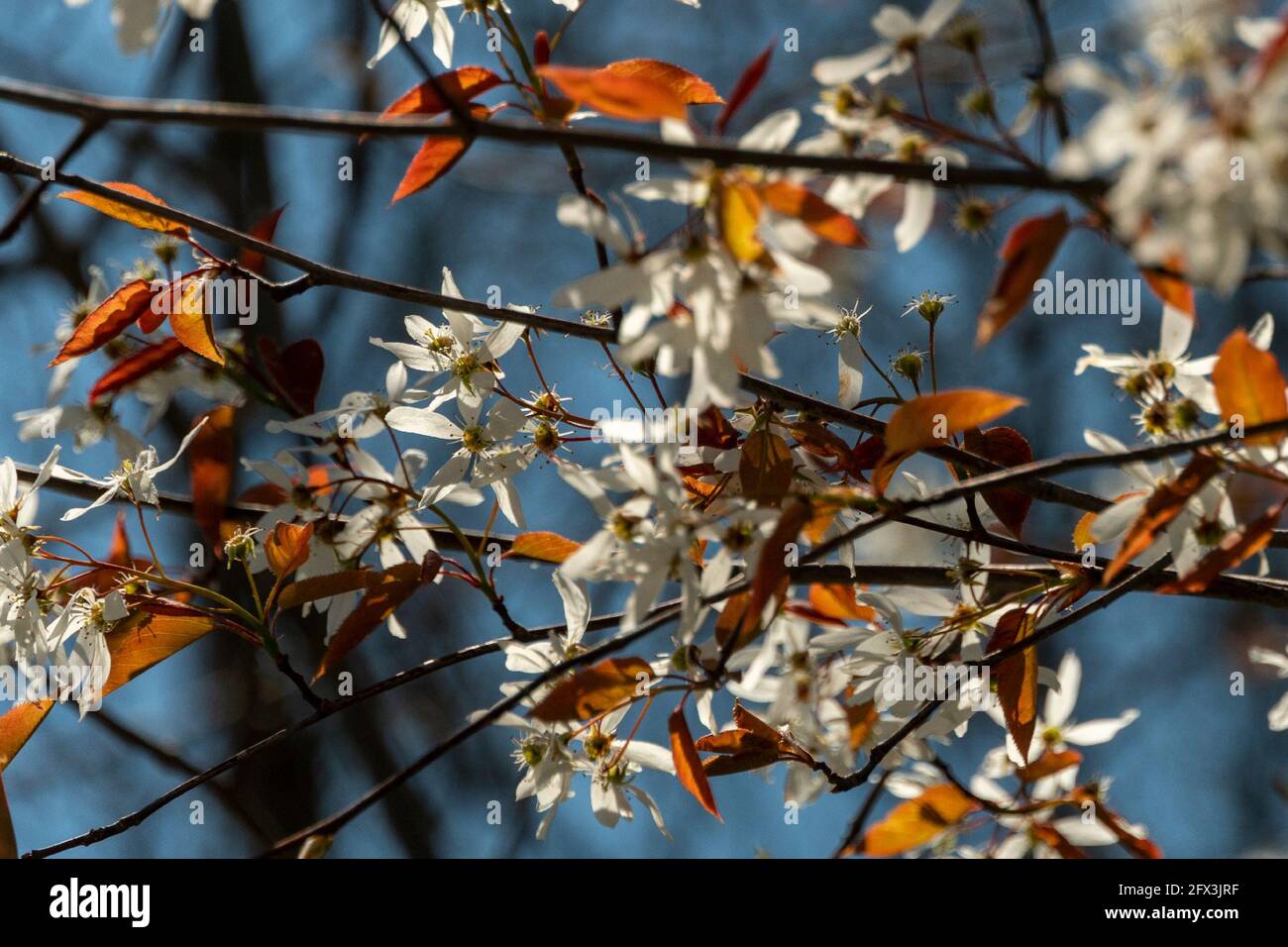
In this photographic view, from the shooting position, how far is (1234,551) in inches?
31.0

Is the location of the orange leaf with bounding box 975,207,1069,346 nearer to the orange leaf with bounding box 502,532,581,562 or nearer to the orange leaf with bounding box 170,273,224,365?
the orange leaf with bounding box 502,532,581,562

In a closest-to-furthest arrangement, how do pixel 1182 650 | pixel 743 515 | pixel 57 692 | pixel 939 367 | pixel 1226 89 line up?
pixel 1226 89, pixel 743 515, pixel 57 692, pixel 939 367, pixel 1182 650

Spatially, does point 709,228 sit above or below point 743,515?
above

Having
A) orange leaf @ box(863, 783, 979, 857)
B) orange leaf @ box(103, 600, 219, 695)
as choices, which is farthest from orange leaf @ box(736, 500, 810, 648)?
Answer: orange leaf @ box(103, 600, 219, 695)

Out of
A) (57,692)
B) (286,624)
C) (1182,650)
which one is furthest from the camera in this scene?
(1182,650)

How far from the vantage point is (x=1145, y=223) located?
22.3 inches

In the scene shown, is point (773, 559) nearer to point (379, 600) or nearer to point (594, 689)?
point (594, 689)

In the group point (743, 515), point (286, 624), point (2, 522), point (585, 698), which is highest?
point (286, 624)

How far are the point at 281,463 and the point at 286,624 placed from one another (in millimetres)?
2297

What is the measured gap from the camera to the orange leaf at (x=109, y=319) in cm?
107

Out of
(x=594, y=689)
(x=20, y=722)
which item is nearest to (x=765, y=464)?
(x=594, y=689)

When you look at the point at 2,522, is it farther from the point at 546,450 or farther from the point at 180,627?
the point at 546,450

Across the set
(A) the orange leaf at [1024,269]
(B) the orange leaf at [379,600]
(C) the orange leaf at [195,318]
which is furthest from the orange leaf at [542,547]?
(A) the orange leaf at [1024,269]

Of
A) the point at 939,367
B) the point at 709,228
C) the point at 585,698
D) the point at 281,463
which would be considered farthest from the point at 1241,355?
the point at 939,367
